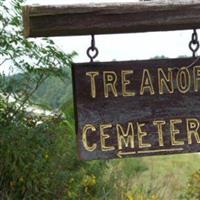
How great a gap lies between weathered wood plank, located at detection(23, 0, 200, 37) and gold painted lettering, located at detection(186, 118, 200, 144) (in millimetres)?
459

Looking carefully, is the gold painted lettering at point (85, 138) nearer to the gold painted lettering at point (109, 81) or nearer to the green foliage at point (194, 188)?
the gold painted lettering at point (109, 81)

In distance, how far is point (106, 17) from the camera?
3275 mm

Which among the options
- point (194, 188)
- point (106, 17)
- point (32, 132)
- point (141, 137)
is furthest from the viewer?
point (194, 188)

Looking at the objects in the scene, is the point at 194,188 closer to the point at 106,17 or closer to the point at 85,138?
the point at 85,138

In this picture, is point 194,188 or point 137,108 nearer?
point 137,108

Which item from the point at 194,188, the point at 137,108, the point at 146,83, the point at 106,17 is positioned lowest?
the point at 194,188

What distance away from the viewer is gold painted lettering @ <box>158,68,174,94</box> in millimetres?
3404

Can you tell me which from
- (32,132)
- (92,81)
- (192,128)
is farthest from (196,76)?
(32,132)

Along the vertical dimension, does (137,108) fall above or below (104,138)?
above

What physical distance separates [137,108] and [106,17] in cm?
45

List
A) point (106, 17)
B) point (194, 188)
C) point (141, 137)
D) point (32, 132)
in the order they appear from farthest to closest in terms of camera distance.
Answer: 1. point (194, 188)
2. point (32, 132)
3. point (141, 137)
4. point (106, 17)

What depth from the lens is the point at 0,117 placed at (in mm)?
5637

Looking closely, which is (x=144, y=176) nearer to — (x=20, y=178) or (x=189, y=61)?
(x=20, y=178)

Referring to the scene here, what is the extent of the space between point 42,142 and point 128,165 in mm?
3515
